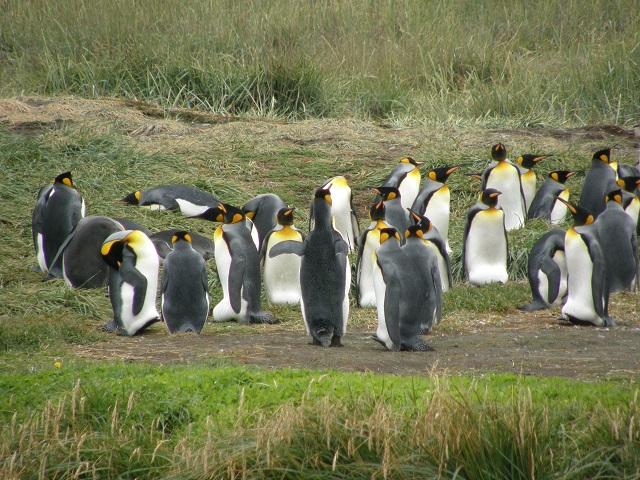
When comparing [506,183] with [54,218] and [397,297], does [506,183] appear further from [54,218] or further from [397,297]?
[54,218]

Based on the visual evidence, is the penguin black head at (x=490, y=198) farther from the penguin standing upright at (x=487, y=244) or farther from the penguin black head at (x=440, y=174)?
the penguin black head at (x=440, y=174)

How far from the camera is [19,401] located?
4.75 metres

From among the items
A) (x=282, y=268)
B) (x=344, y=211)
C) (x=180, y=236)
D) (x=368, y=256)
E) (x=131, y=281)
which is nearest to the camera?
(x=131, y=281)

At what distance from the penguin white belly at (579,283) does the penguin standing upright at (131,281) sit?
3.61 meters

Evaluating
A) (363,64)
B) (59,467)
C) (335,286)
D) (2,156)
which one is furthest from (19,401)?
(363,64)

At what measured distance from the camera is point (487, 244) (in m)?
9.34

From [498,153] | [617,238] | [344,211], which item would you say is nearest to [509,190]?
[498,153]

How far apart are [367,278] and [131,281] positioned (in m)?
2.46

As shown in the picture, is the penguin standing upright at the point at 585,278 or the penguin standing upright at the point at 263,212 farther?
the penguin standing upright at the point at 263,212

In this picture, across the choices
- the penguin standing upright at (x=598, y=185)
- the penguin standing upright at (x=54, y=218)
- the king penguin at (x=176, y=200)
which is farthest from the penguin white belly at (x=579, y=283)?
the penguin standing upright at (x=54, y=218)

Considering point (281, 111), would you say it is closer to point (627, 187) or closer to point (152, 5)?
point (152, 5)

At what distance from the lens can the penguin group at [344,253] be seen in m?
6.69

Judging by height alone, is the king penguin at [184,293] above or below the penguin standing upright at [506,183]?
below

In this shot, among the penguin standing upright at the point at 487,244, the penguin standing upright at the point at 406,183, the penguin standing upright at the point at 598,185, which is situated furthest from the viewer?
the penguin standing upright at the point at 406,183
